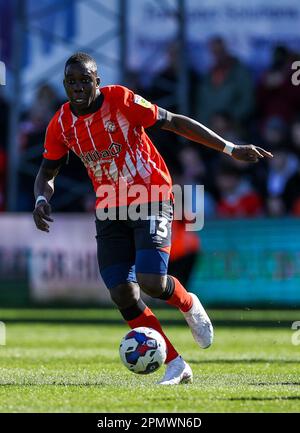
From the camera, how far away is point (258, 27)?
18.5m

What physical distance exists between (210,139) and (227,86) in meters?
10.2

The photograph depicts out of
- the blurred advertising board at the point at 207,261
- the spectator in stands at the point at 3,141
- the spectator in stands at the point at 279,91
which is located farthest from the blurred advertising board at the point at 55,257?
the spectator in stands at the point at 279,91

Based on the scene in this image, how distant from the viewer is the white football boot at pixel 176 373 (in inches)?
311

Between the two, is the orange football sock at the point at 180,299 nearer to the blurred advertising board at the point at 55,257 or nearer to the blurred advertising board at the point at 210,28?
Answer: the blurred advertising board at the point at 55,257

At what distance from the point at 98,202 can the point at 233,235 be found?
9.42 meters

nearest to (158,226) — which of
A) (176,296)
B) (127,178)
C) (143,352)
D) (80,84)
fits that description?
(127,178)

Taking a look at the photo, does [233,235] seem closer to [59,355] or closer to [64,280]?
[64,280]

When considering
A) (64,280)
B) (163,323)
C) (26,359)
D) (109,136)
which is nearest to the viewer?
(109,136)

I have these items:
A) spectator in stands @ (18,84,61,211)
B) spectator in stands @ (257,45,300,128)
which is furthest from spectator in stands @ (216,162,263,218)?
spectator in stands @ (18,84,61,211)

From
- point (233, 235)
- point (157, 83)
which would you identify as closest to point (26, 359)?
point (233, 235)

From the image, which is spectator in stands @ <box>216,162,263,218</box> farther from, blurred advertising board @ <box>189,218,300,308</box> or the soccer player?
the soccer player

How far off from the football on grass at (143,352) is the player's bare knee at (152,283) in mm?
312

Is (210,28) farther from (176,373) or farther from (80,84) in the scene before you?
(176,373)

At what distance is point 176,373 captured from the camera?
7.93 m
